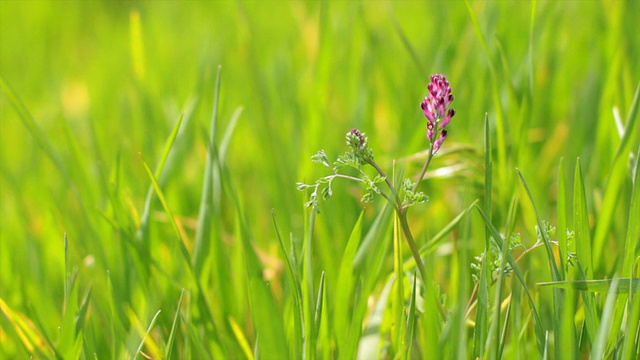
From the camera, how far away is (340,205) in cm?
123

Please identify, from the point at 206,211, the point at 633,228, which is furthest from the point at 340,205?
the point at 633,228

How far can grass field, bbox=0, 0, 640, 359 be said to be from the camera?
2.45 feet

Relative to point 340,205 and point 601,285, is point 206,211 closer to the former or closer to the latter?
point 340,205

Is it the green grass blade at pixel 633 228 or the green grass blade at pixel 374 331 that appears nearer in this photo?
the green grass blade at pixel 633 228

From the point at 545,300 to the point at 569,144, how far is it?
0.47m

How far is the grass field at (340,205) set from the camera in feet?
2.45

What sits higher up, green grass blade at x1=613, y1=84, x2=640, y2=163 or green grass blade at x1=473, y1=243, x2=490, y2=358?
green grass blade at x1=613, y1=84, x2=640, y2=163

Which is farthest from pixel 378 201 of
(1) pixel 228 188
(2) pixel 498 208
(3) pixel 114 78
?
(3) pixel 114 78

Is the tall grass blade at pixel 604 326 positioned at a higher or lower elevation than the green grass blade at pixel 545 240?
lower

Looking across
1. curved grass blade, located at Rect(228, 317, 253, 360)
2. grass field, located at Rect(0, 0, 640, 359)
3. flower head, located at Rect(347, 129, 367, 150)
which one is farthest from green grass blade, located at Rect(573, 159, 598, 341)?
curved grass blade, located at Rect(228, 317, 253, 360)

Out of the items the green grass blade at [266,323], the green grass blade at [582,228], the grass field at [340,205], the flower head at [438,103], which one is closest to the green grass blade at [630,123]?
the grass field at [340,205]

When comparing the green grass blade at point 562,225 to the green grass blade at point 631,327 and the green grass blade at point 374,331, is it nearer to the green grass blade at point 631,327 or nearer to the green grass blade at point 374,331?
the green grass blade at point 631,327

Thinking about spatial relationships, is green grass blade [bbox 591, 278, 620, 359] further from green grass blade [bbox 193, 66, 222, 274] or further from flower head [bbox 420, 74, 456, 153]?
green grass blade [bbox 193, 66, 222, 274]

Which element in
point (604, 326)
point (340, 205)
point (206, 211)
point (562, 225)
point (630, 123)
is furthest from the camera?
point (340, 205)
